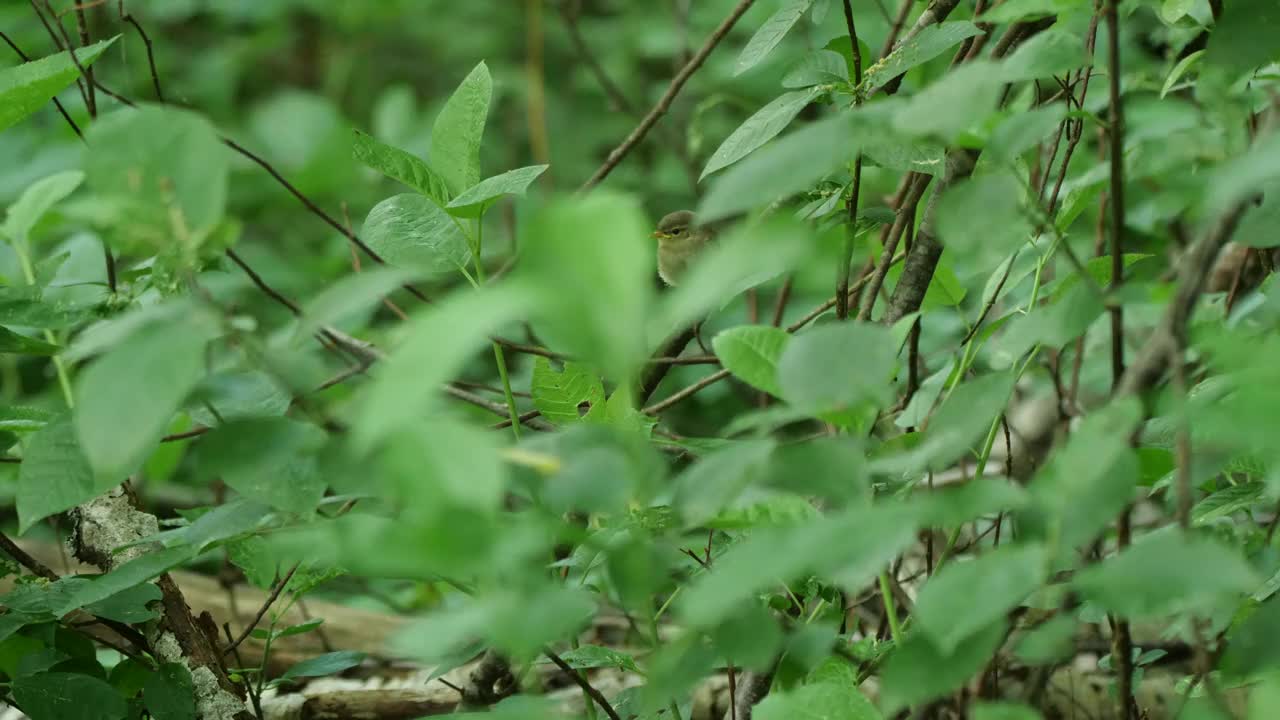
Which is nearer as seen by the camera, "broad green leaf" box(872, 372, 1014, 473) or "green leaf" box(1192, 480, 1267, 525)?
"broad green leaf" box(872, 372, 1014, 473)

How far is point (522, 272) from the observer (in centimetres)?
40

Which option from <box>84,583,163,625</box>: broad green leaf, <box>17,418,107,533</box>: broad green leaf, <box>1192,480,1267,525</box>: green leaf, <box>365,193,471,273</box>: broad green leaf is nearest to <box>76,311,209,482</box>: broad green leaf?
<box>17,418,107,533</box>: broad green leaf

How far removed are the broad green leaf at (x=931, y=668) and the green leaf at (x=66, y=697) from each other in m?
0.62

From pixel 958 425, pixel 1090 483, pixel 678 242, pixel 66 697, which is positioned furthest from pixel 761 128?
pixel 678 242

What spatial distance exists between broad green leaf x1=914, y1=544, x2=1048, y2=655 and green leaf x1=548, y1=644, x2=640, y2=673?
0.39 m

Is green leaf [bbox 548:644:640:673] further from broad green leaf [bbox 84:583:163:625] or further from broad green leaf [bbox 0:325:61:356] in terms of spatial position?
broad green leaf [bbox 0:325:61:356]

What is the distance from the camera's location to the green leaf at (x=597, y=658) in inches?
31.9

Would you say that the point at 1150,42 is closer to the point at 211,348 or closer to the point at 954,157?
the point at 954,157

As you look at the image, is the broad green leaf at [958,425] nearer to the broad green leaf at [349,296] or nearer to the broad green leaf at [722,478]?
the broad green leaf at [722,478]

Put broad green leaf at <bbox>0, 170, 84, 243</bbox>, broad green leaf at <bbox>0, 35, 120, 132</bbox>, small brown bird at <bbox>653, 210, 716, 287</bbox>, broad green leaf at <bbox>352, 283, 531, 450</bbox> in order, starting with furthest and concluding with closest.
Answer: small brown bird at <bbox>653, 210, 716, 287</bbox> < broad green leaf at <bbox>0, 170, 84, 243</bbox> < broad green leaf at <bbox>0, 35, 120, 132</bbox> < broad green leaf at <bbox>352, 283, 531, 450</bbox>

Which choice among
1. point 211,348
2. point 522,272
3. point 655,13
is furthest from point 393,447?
point 655,13

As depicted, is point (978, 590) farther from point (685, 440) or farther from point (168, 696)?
point (168, 696)

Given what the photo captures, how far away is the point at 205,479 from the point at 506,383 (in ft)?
0.93

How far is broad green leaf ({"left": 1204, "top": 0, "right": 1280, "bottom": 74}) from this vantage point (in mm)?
635
